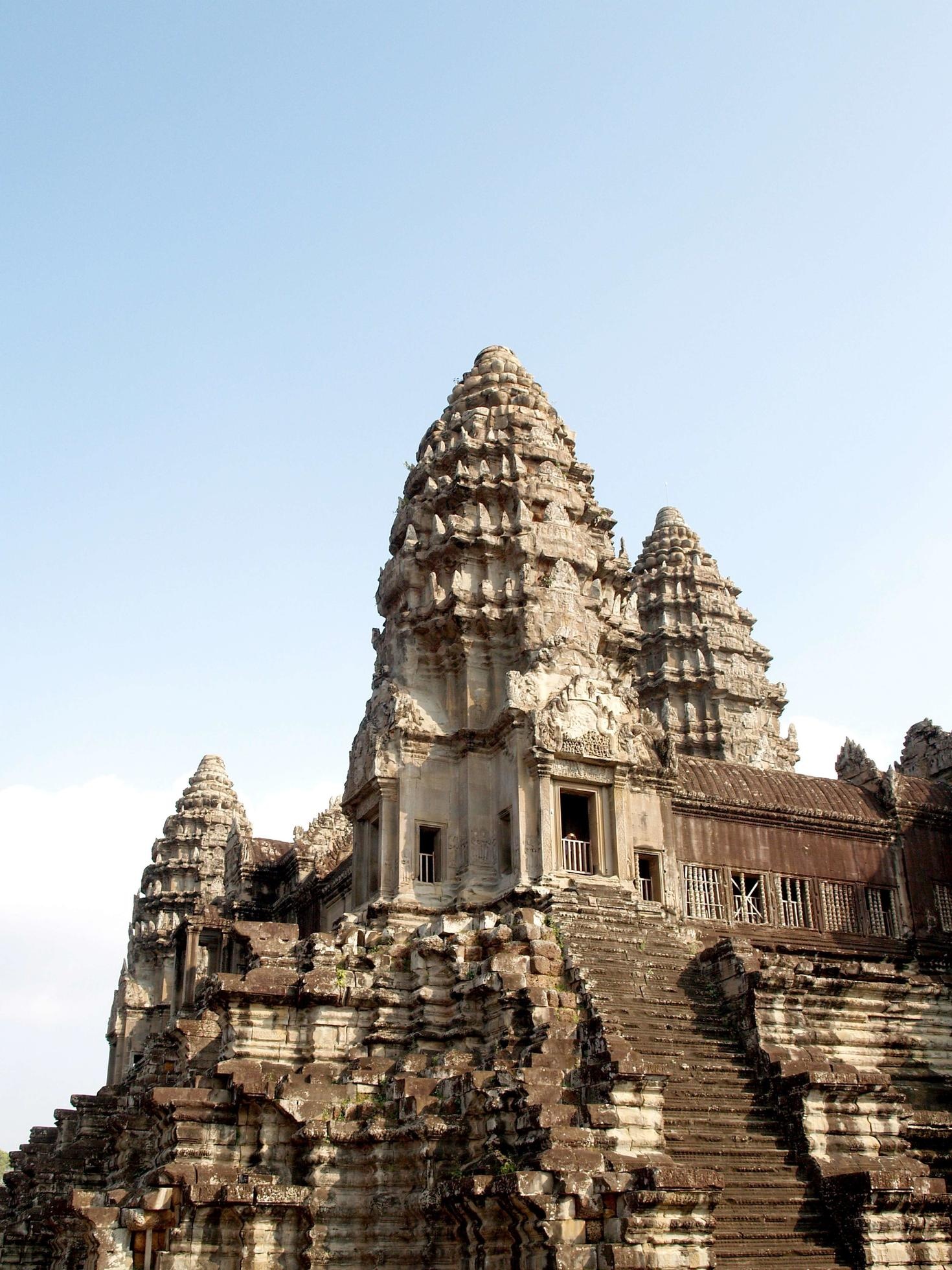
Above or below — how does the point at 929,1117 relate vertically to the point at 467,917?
below

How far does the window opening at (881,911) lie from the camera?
29859 mm

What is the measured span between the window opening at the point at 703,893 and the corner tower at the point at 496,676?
229cm

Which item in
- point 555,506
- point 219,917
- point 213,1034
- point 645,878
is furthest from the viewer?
point 219,917

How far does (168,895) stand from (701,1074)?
35769 millimetres

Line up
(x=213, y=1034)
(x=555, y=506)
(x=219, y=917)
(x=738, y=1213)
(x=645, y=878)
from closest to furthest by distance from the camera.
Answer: (x=738, y=1213) → (x=213, y=1034) → (x=645, y=878) → (x=555, y=506) → (x=219, y=917)

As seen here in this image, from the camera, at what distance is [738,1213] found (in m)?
18.0

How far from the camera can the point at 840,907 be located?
29.7 m

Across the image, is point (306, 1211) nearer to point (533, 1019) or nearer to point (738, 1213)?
point (533, 1019)

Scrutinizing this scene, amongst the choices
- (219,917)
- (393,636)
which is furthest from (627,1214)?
(219,917)

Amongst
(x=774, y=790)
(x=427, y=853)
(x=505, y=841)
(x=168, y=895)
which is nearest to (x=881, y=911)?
(x=774, y=790)

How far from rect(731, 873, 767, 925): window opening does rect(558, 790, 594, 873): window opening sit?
3.45 meters

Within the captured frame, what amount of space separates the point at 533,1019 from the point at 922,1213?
19.9 ft

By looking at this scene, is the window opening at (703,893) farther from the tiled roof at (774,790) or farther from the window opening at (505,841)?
the window opening at (505,841)

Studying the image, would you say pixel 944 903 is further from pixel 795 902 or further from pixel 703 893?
pixel 703 893
